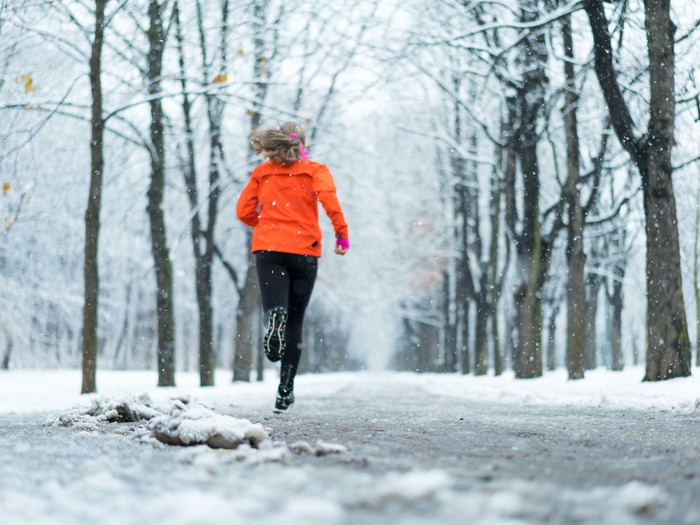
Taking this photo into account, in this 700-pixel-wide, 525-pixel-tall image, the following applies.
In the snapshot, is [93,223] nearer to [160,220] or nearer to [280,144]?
Answer: [160,220]

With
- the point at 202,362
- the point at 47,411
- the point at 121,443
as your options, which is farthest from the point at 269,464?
the point at 202,362

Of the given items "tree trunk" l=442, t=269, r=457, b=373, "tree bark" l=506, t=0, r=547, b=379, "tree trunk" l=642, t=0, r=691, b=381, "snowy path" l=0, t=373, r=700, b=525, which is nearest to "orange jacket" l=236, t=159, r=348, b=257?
"snowy path" l=0, t=373, r=700, b=525

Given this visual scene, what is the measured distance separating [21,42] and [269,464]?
10.0 m

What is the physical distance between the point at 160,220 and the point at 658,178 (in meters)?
8.25

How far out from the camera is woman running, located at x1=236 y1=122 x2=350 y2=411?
6.35 metres

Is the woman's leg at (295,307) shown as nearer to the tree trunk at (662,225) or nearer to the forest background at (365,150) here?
the forest background at (365,150)

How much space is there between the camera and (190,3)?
1561cm

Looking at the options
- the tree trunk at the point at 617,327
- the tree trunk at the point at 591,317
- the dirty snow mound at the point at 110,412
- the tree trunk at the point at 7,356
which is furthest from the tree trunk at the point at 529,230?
the tree trunk at the point at 7,356

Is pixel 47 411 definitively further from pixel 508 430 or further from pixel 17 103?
pixel 17 103

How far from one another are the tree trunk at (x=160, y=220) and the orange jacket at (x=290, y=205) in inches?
312

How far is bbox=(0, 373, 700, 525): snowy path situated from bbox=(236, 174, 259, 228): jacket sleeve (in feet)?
7.34

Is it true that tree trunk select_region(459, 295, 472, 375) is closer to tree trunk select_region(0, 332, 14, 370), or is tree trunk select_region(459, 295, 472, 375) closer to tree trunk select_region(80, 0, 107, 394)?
tree trunk select_region(0, 332, 14, 370)

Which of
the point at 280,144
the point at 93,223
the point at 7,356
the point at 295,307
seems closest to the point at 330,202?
the point at 280,144

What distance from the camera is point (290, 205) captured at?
254 inches
